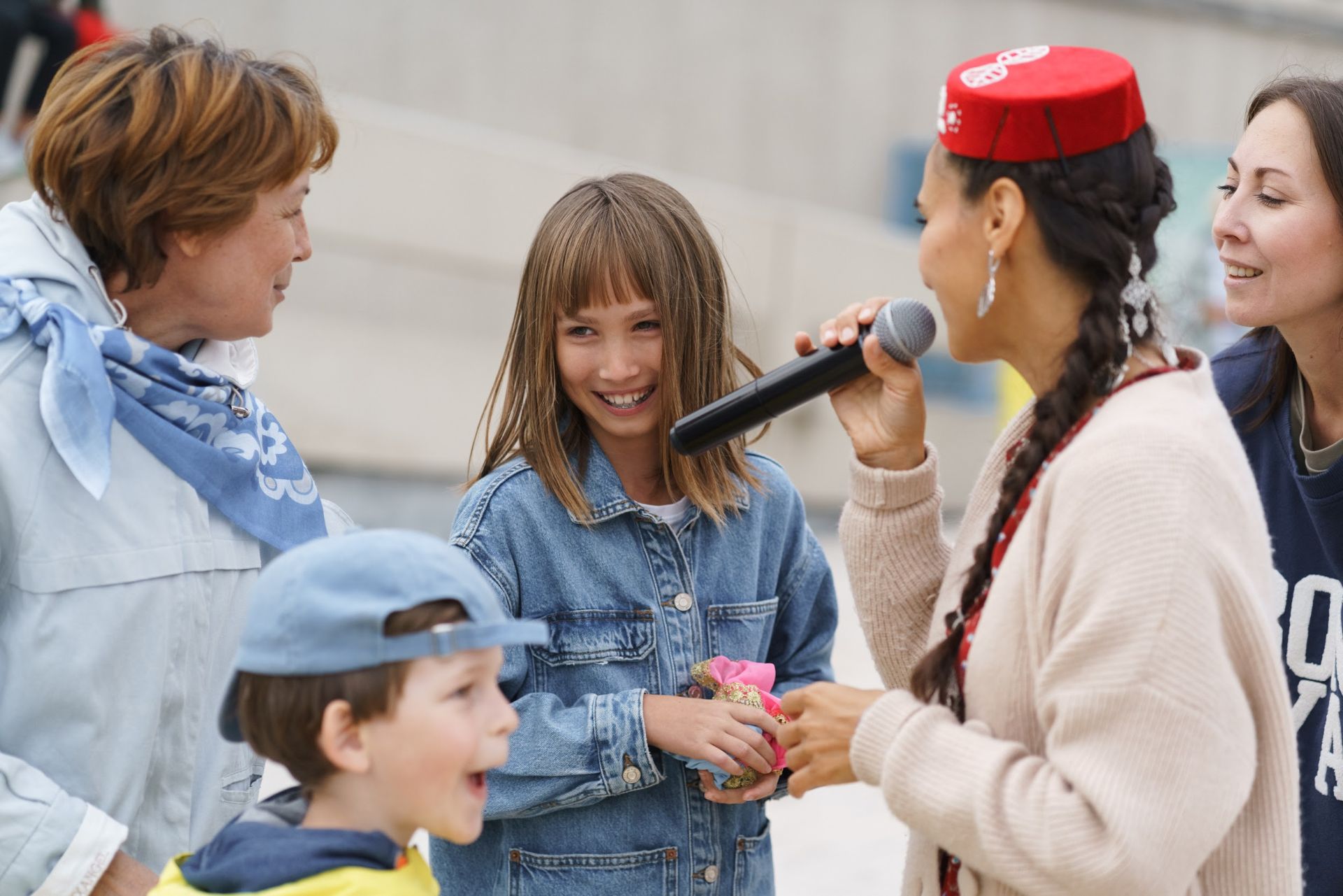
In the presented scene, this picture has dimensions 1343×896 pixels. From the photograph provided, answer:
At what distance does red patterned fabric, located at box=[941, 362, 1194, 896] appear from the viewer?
5.39 feet

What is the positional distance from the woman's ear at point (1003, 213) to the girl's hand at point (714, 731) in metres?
0.84

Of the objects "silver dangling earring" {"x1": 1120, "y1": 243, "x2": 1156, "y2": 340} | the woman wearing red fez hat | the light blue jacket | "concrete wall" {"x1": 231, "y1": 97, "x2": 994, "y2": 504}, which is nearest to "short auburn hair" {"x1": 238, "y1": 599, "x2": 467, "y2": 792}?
the light blue jacket

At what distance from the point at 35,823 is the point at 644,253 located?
1.23m

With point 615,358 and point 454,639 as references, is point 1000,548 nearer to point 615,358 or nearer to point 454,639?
point 454,639

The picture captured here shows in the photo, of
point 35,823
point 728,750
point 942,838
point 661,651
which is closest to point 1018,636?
point 942,838

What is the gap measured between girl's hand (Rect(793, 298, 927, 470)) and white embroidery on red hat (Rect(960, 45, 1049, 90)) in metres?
0.38

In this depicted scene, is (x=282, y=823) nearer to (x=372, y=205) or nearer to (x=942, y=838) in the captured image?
(x=942, y=838)

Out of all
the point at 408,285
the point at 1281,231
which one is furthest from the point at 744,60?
the point at 1281,231

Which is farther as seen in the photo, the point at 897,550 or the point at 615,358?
the point at 615,358

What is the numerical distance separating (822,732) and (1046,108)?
2.53 ft

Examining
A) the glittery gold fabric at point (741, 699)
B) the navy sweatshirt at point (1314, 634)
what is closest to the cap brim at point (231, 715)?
the glittery gold fabric at point (741, 699)

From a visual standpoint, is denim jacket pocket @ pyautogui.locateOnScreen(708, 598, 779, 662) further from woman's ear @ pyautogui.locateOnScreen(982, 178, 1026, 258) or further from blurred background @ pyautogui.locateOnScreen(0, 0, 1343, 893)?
blurred background @ pyautogui.locateOnScreen(0, 0, 1343, 893)

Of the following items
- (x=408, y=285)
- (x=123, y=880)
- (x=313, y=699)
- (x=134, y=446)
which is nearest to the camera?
(x=313, y=699)

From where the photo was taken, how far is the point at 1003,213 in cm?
165
